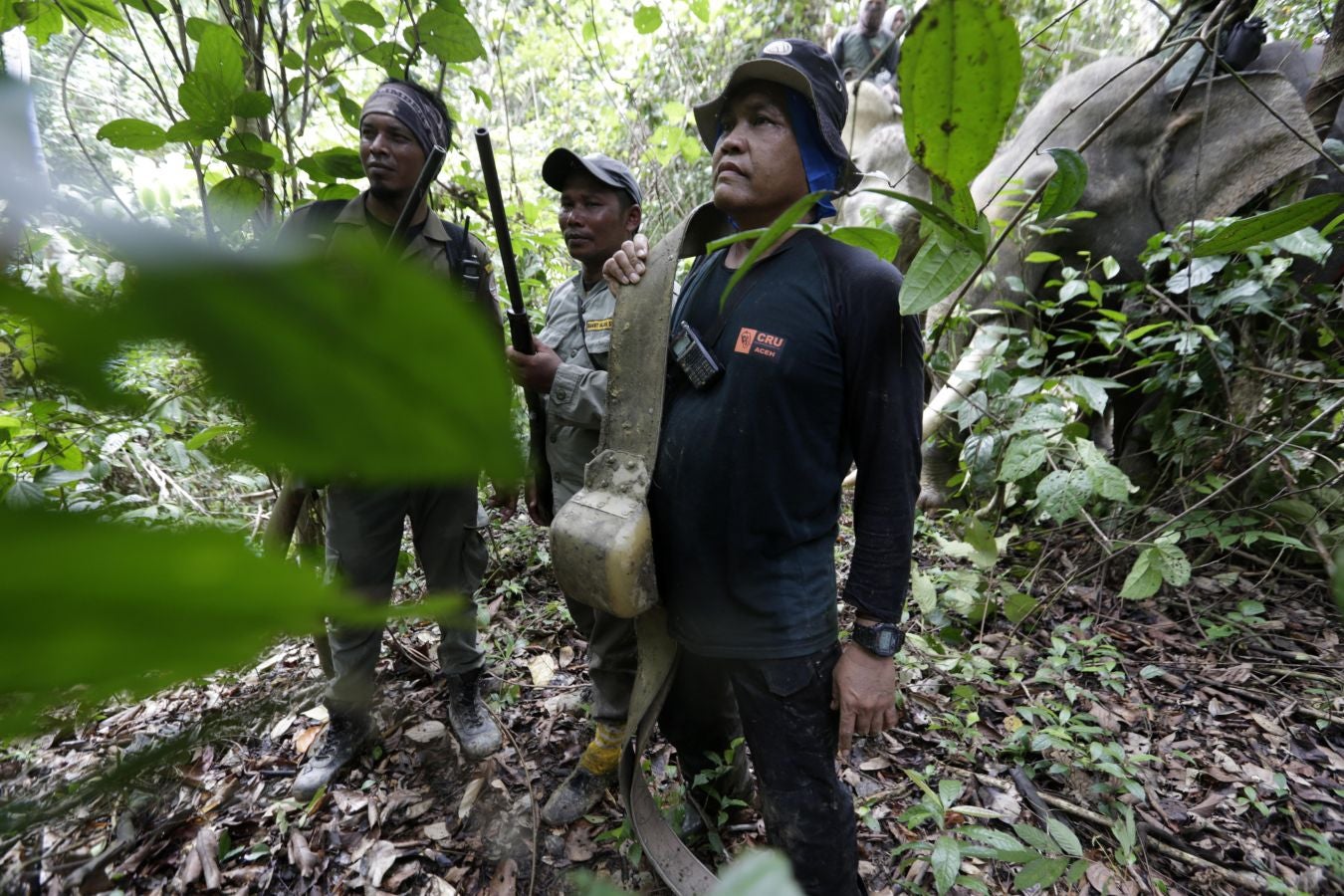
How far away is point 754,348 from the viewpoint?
1.13 meters

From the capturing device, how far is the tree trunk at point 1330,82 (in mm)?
1593

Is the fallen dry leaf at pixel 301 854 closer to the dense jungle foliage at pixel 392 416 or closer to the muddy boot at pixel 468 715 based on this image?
the muddy boot at pixel 468 715

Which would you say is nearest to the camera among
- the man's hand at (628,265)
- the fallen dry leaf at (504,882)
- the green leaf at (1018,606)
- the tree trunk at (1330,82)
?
the man's hand at (628,265)

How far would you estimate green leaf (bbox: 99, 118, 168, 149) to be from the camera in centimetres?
93

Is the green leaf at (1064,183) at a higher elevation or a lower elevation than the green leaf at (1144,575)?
higher

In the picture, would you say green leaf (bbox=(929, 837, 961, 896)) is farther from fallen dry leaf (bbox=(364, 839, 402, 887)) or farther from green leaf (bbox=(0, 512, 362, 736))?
green leaf (bbox=(0, 512, 362, 736))

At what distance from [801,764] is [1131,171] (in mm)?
4096

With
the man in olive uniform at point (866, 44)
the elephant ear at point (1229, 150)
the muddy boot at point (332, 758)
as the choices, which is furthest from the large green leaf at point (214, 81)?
the man in olive uniform at point (866, 44)

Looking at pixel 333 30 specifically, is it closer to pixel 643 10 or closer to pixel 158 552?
pixel 643 10

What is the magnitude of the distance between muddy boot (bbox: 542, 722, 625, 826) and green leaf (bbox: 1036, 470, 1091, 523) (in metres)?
1.56

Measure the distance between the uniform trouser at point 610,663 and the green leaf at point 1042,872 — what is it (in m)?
0.99

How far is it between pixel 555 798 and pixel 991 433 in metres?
2.05

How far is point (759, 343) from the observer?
3.70 ft

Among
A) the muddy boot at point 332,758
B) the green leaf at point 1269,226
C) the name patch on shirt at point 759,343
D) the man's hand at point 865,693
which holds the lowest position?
the muddy boot at point 332,758
